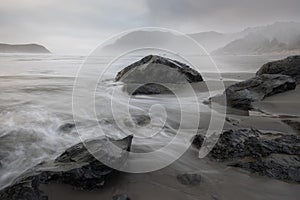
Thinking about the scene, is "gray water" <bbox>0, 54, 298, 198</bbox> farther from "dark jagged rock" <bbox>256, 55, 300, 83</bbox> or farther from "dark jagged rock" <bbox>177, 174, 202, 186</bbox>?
"dark jagged rock" <bbox>256, 55, 300, 83</bbox>

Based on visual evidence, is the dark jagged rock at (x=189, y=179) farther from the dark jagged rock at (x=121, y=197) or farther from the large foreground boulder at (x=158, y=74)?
the large foreground boulder at (x=158, y=74)

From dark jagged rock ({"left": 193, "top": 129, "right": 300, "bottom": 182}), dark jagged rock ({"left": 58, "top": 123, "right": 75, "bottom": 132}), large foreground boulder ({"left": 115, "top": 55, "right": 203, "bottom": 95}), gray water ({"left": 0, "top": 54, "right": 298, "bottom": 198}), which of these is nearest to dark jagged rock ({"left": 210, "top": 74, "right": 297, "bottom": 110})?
gray water ({"left": 0, "top": 54, "right": 298, "bottom": 198})

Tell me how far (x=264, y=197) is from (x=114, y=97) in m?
6.44

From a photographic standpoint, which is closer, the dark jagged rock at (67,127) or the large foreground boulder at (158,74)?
the dark jagged rock at (67,127)

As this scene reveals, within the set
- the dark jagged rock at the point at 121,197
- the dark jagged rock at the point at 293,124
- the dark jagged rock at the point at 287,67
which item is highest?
the dark jagged rock at the point at 287,67

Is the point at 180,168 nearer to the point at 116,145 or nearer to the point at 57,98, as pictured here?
the point at 116,145

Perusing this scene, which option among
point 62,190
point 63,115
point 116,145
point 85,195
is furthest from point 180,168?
point 63,115

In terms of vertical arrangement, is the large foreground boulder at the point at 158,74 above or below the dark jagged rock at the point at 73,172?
above

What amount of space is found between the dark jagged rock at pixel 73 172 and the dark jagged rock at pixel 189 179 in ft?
2.62

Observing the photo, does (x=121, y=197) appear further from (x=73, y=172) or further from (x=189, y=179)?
(x=189, y=179)

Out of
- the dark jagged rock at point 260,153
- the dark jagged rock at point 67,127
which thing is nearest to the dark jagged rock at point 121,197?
the dark jagged rock at point 260,153

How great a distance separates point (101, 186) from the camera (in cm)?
298

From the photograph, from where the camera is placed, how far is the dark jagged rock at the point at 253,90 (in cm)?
722

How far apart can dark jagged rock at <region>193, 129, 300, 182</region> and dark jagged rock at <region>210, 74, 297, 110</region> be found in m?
2.92
